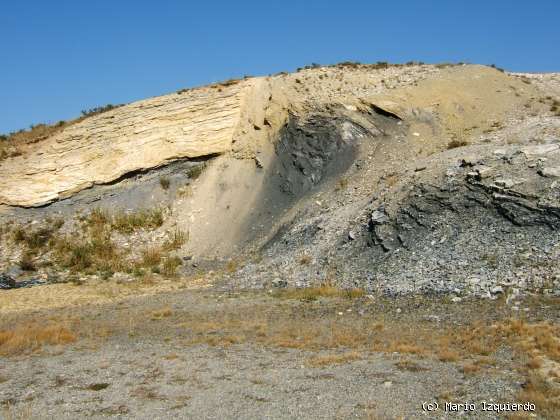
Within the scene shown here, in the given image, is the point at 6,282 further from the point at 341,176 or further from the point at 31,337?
the point at 341,176

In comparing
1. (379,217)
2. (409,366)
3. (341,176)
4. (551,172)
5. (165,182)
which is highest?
(165,182)

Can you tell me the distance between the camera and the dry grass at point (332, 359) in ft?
35.0

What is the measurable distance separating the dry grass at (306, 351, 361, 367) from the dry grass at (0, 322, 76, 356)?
21.0ft

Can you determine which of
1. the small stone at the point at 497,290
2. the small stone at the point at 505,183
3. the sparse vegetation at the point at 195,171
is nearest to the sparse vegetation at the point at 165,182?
the sparse vegetation at the point at 195,171

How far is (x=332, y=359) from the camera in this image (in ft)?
35.5

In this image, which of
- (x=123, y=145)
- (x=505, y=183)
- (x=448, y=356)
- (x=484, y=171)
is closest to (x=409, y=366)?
(x=448, y=356)

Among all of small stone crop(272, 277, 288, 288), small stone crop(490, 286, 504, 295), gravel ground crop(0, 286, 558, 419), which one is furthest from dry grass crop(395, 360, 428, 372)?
small stone crop(272, 277, 288, 288)

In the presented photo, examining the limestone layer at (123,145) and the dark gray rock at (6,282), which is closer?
the dark gray rock at (6,282)

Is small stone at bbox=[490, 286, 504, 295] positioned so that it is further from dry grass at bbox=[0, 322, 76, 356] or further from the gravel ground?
dry grass at bbox=[0, 322, 76, 356]

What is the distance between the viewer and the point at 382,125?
87.2 feet

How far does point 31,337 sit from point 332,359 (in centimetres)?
782

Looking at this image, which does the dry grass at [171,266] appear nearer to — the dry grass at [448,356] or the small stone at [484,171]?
the small stone at [484,171]

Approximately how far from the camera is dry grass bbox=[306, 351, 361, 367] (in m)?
10.7

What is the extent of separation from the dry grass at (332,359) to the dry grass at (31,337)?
6399mm
